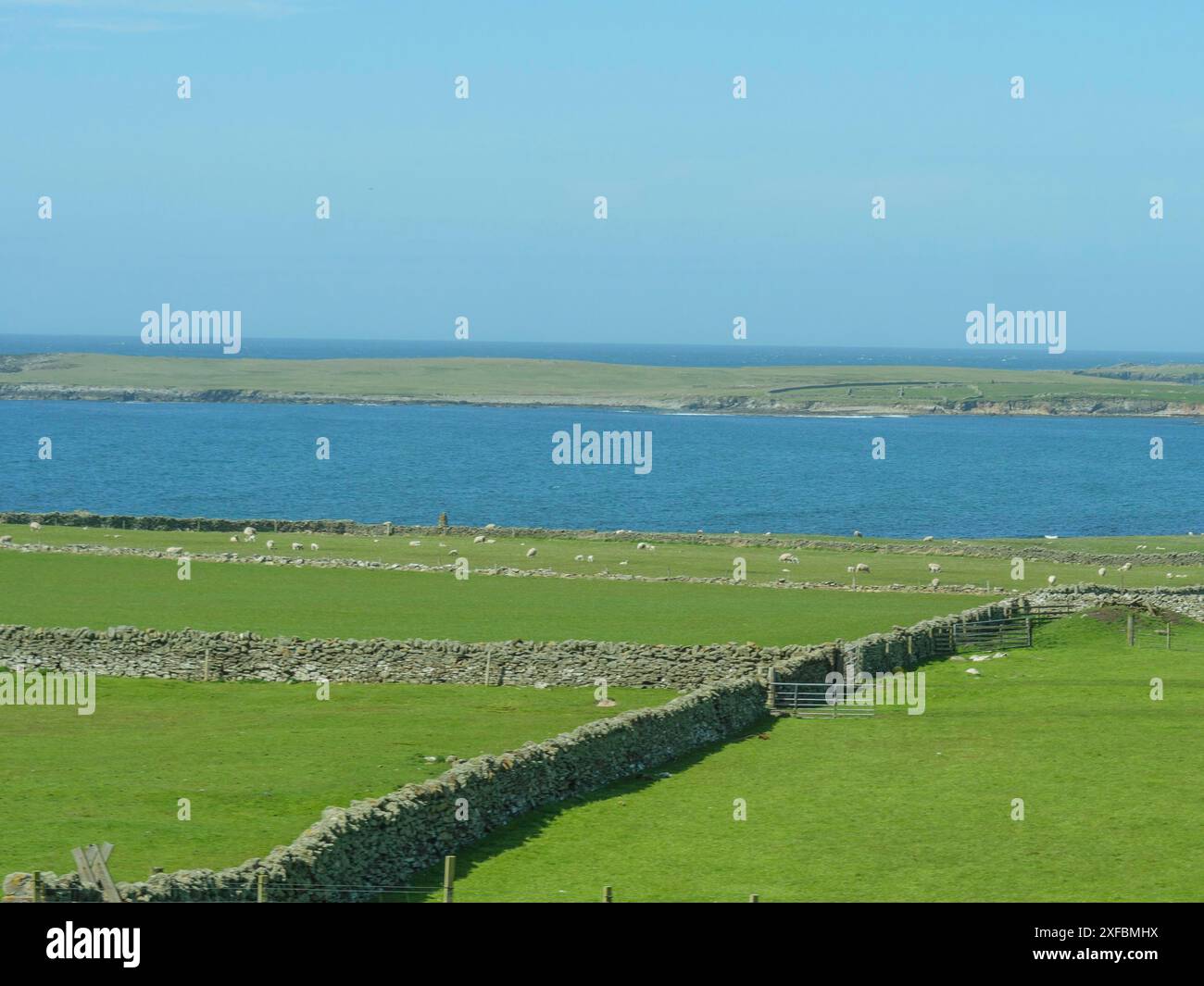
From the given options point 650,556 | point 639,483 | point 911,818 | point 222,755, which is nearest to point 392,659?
point 222,755

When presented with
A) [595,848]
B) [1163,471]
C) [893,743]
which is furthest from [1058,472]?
[595,848]

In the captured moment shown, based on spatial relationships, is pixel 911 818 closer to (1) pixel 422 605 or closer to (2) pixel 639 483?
(1) pixel 422 605

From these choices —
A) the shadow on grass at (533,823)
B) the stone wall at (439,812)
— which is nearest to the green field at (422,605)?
the stone wall at (439,812)

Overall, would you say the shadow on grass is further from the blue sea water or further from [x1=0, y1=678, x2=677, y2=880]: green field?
the blue sea water

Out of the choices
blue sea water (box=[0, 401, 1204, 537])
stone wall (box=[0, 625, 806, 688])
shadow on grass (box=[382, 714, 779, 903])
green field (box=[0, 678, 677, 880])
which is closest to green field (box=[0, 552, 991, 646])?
stone wall (box=[0, 625, 806, 688])

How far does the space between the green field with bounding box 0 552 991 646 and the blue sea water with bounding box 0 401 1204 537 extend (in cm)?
4855

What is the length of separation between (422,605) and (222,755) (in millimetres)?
20652

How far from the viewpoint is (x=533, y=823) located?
25672 mm

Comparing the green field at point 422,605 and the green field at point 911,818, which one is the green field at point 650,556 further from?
the green field at point 911,818

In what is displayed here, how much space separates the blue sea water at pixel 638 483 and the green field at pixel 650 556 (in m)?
30.4

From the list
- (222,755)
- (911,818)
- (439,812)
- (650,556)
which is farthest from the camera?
(650,556)

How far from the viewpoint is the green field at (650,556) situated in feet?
205

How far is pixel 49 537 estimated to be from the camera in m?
68.6
